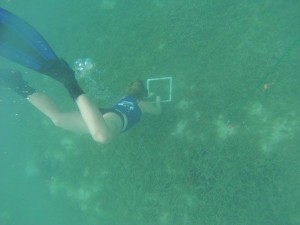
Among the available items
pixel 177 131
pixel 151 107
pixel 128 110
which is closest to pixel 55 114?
pixel 128 110

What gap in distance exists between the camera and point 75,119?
226 inches

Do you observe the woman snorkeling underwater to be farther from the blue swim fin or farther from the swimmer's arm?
the swimmer's arm

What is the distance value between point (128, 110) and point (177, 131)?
1218 millimetres

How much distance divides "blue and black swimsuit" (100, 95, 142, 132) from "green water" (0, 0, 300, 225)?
845 millimetres

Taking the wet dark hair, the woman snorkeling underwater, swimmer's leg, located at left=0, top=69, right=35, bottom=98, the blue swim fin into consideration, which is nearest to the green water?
the wet dark hair

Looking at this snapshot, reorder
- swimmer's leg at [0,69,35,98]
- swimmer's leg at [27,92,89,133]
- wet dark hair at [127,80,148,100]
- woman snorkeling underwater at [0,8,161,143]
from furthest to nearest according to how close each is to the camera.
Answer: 1. wet dark hair at [127,80,148,100]
2. swimmer's leg at [27,92,89,133]
3. swimmer's leg at [0,69,35,98]
4. woman snorkeling underwater at [0,8,161,143]

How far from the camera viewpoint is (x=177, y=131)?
665 cm

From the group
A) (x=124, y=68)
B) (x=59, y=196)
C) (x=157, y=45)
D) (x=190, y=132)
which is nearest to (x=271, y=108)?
(x=190, y=132)

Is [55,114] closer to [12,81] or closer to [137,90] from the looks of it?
[12,81]

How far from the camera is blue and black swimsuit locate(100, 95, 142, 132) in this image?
19.2 ft

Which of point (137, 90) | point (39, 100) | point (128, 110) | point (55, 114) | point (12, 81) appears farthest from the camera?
point (137, 90)

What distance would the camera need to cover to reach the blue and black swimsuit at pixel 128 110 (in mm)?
5861

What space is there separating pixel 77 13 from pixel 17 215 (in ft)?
19.6

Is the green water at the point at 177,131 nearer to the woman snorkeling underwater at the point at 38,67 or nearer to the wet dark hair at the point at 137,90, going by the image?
the wet dark hair at the point at 137,90
